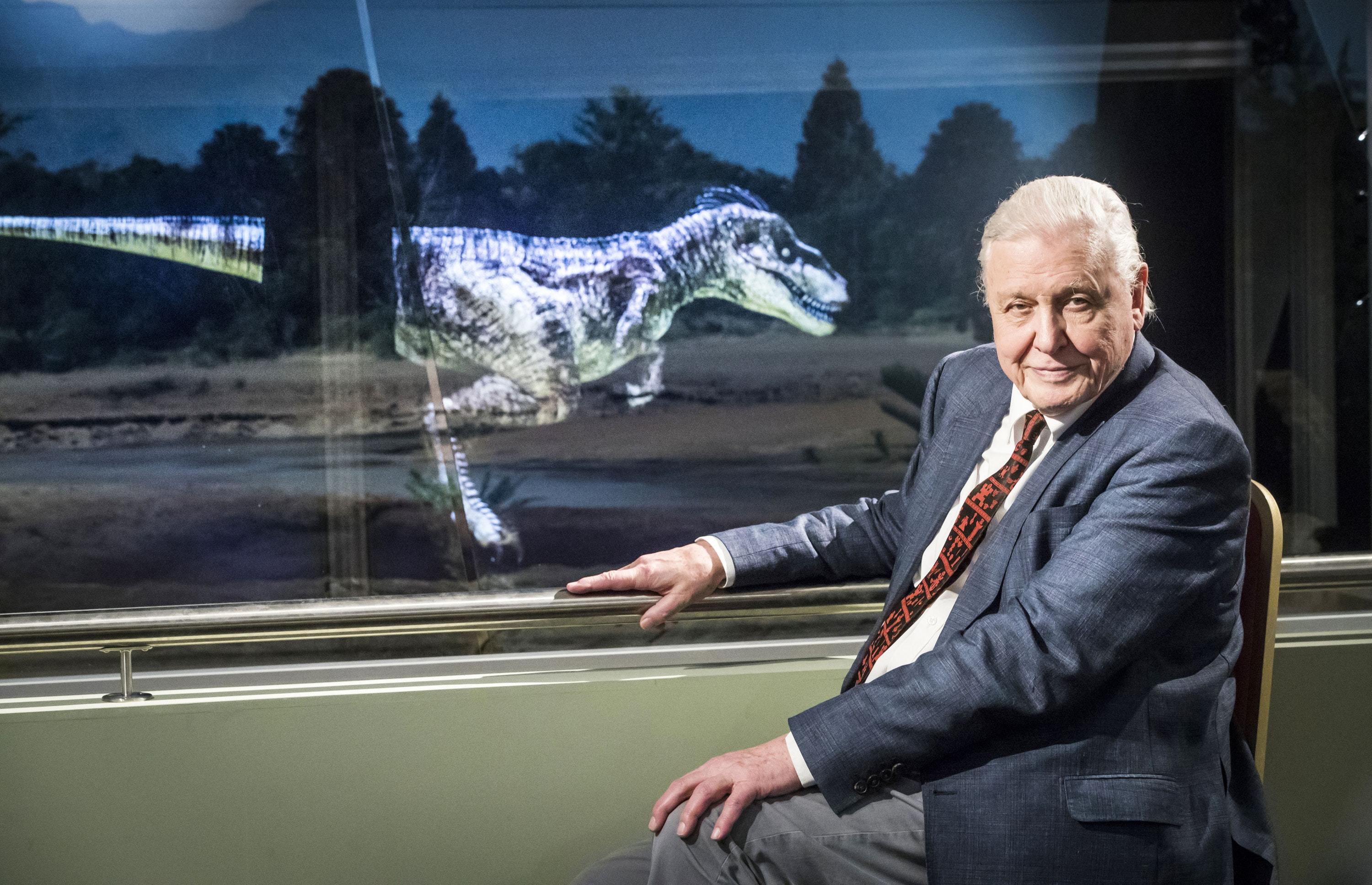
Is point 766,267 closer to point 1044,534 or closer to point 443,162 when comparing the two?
point 443,162

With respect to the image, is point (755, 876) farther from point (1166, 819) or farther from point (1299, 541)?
point (1299, 541)

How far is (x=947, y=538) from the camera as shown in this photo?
1.29 metres

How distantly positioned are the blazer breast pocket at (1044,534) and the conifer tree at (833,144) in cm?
217

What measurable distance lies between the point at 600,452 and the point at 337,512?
79 centimetres

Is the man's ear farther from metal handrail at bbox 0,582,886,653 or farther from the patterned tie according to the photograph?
metal handrail at bbox 0,582,886,653

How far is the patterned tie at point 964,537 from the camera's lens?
1235mm

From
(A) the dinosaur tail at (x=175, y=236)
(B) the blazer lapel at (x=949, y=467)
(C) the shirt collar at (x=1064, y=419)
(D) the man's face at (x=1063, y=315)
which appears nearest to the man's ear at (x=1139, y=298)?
(D) the man's face at (x=1063, y=315)

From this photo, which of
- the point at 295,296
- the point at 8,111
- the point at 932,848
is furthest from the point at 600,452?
the point at 932,848

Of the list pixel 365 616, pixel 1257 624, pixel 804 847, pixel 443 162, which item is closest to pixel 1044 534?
pixel 1257 624

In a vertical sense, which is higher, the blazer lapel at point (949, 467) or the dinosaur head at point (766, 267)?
the dinosaur head at point (766, 267)

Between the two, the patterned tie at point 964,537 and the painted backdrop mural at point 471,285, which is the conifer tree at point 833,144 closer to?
the painted backdrop mural at point 471,285

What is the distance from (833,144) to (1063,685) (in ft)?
7.85

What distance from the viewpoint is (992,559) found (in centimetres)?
115

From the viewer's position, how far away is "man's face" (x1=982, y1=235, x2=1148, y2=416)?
114 centimetres
